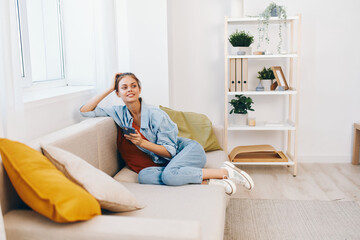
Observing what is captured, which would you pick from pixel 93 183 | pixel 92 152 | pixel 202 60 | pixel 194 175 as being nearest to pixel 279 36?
pixel 202 60

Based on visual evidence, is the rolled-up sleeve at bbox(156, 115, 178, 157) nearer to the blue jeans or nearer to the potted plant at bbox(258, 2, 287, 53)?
the blue jeans

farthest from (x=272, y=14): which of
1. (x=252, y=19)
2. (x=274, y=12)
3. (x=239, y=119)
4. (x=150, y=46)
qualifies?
(x=150, y=46)

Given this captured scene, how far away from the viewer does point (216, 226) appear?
1.71 metres

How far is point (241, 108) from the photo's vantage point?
384cm

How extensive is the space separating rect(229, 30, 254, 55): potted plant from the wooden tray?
35.5 inches

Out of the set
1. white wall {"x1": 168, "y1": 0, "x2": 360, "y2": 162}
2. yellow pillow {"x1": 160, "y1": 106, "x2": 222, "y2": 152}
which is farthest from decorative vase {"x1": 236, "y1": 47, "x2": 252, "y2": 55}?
yellow pillow {"x1": 160, "y1": 106, "x2": 222, "y2": 152}

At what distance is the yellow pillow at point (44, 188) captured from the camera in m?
1.28

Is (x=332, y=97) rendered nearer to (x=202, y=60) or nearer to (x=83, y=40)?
(x=202, y=60)

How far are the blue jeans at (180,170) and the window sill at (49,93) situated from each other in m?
0.69

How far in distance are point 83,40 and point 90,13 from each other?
21 centimetres

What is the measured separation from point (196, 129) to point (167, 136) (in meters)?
0.59

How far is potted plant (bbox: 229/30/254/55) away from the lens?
146 inches

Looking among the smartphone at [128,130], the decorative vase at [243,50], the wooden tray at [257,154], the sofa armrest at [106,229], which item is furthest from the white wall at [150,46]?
the sofa armrest at [106,229]

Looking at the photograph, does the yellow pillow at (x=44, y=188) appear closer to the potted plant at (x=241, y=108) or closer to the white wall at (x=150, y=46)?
the white wall at (x=150, y=46)
